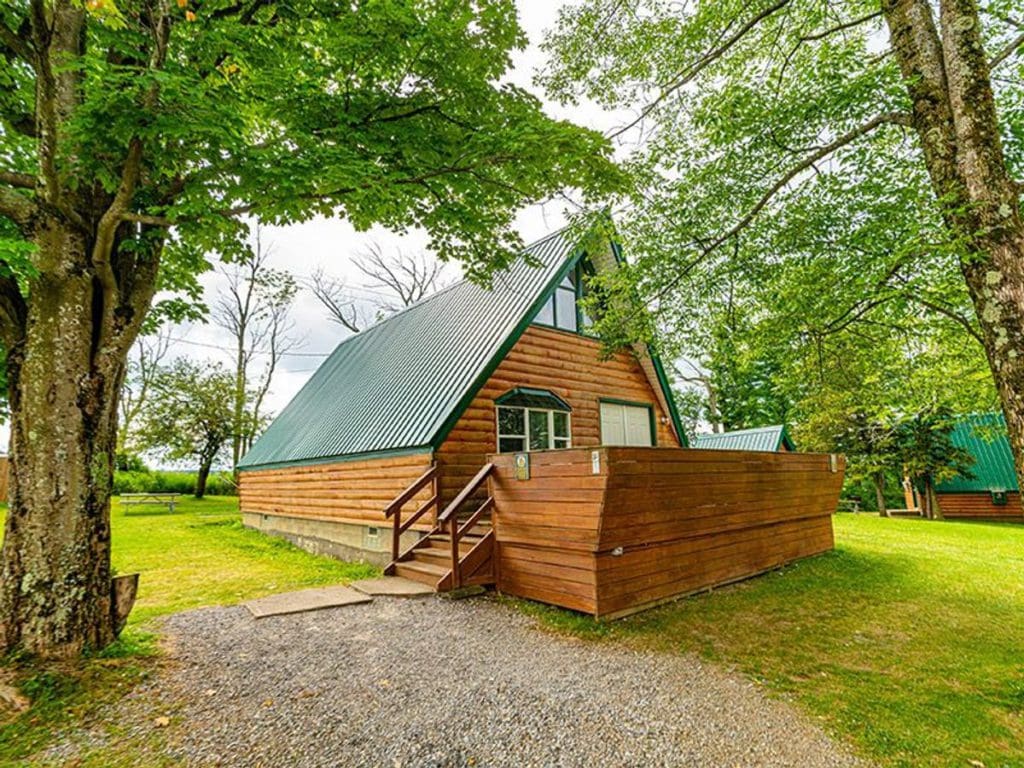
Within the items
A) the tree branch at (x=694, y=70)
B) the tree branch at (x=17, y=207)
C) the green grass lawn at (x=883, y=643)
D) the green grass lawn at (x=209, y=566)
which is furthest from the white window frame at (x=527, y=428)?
the tree branch at (x=17, y=207)

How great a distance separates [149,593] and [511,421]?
5.93m

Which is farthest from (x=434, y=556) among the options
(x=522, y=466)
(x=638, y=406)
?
(x=638, y=406)

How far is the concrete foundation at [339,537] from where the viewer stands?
322 inches

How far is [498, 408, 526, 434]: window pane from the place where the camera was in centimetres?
873

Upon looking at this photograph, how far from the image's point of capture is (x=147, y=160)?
423 cm

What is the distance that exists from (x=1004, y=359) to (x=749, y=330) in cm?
308

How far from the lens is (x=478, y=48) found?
499 cm

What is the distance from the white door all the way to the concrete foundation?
4.73 m

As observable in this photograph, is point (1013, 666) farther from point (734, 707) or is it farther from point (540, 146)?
point (540, 146)

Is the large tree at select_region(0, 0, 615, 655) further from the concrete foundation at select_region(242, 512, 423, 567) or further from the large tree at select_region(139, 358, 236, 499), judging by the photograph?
the large tree at select_region(139, 358, 236, 499)

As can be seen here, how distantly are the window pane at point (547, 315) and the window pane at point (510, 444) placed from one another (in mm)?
2379

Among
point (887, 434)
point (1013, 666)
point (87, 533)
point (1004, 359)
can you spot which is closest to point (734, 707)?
point (1013, 666)

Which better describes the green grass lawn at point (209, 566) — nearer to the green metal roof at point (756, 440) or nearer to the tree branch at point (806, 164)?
the tree branch at point (806, 164)

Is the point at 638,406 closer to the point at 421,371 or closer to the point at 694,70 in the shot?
the point at 421,371
